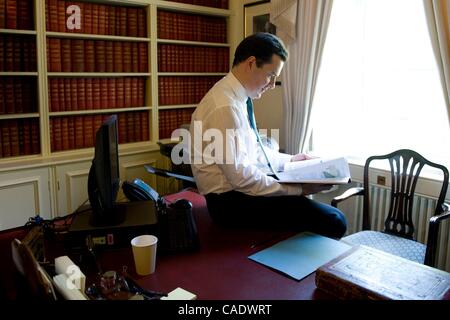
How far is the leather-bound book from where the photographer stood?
982mm

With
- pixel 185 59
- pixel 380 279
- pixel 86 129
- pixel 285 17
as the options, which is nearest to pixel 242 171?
pixel 380 279

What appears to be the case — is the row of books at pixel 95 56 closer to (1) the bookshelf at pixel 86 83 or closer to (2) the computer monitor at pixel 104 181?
(1) the bookshelf at pixel 86 83

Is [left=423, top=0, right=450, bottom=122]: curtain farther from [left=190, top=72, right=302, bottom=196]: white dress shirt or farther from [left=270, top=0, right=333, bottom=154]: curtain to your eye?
[left=190, top=72, right=302, bottom=196]: white dress shirt

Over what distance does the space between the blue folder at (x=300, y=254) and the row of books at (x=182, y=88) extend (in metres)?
2.21

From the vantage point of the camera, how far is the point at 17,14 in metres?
2.52

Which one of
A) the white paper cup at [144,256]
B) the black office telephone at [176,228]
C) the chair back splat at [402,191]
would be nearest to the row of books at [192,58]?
the chair back splat at [402,191]

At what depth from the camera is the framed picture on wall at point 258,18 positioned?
3.24m

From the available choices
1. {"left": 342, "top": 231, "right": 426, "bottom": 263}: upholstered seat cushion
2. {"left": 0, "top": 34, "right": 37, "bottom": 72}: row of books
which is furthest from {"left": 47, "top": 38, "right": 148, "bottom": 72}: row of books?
{"left": 342, "top": 231, "right": 426, "bottom": 263}: upholstered seat cushion

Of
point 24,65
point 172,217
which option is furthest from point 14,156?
point 172,217

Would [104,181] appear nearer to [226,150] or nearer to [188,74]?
[226,150]

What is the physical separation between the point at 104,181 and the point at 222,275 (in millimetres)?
501

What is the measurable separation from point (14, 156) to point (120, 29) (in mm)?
1226

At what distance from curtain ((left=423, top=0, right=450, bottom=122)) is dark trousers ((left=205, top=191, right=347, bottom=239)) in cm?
108

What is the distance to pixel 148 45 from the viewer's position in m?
3.15
